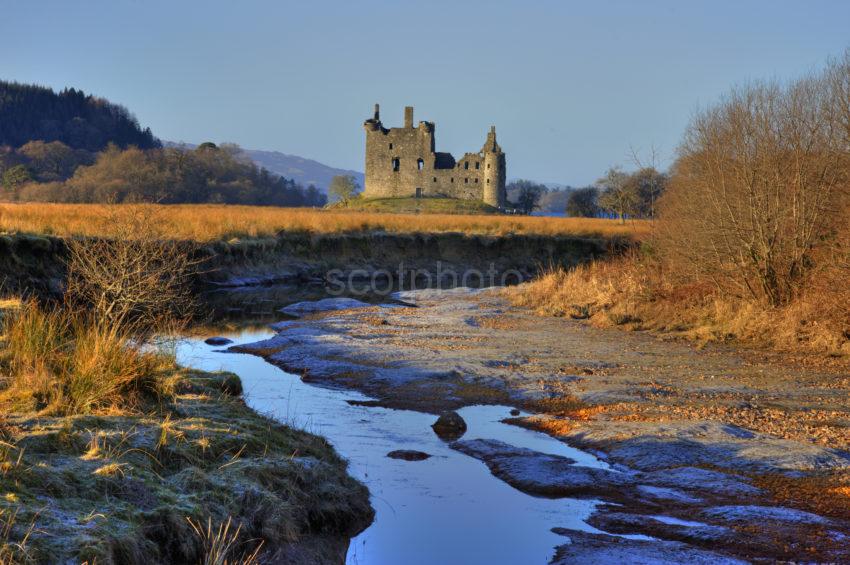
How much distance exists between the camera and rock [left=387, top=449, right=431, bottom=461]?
941 centimetres

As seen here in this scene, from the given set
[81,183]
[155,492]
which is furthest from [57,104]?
[155,492]

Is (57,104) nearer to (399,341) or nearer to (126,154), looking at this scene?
(126,154)

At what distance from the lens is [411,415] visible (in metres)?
11.6

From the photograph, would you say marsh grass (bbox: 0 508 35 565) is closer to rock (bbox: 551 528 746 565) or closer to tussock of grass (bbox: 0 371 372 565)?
tussock of grass (bbox: 0 371 372 565)

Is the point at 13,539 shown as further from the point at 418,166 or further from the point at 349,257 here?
the point at 418,166

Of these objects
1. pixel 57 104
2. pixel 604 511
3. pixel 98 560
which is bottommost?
pixel 604 511

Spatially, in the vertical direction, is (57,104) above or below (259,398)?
above

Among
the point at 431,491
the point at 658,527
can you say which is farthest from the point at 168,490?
the point at 658,527

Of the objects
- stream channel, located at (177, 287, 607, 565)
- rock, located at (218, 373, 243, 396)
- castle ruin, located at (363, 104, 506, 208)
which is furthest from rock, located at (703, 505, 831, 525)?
castle ruin, located at (363, 104, 506, 208)

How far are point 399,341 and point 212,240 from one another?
1652cm

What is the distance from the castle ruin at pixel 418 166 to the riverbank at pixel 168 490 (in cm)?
8492

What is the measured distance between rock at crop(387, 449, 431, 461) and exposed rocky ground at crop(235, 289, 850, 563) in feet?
1.89

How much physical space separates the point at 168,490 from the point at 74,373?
7.90 feet

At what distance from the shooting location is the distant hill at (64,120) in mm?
129500
